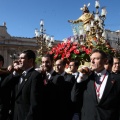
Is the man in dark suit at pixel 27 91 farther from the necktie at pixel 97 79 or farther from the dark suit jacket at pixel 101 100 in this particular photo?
the necktie at pixel 97 79

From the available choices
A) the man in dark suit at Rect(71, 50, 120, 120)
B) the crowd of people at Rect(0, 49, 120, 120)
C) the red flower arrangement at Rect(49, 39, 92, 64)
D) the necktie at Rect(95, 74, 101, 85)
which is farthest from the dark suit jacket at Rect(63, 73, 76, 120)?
the red flower arrangement at Rect(49, 39, 92, 64)

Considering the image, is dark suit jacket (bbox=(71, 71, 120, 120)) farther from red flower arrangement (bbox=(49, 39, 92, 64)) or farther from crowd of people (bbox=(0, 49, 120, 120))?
red flower arrangement (bbox=(49, 39, 92, 64))

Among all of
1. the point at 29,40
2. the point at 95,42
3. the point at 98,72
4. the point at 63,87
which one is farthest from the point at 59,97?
the point at 29,40

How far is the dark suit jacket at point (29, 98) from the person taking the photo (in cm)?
394

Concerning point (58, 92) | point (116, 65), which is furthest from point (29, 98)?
point (116, 65)

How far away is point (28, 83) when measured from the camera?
4.18 m

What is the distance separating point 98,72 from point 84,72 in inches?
9.8

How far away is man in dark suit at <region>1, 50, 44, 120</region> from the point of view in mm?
3973

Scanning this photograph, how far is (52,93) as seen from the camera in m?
4.86

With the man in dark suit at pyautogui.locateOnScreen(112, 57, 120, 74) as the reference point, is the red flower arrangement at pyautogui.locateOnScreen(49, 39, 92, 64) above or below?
above

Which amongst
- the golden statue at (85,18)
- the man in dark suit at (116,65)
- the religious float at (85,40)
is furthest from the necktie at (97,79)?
the golden statue at (85,18)

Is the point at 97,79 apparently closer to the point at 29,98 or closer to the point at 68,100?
the point at 29,98

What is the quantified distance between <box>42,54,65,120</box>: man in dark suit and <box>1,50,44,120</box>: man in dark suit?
507 mm

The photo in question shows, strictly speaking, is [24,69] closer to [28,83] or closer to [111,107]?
[28,83]
